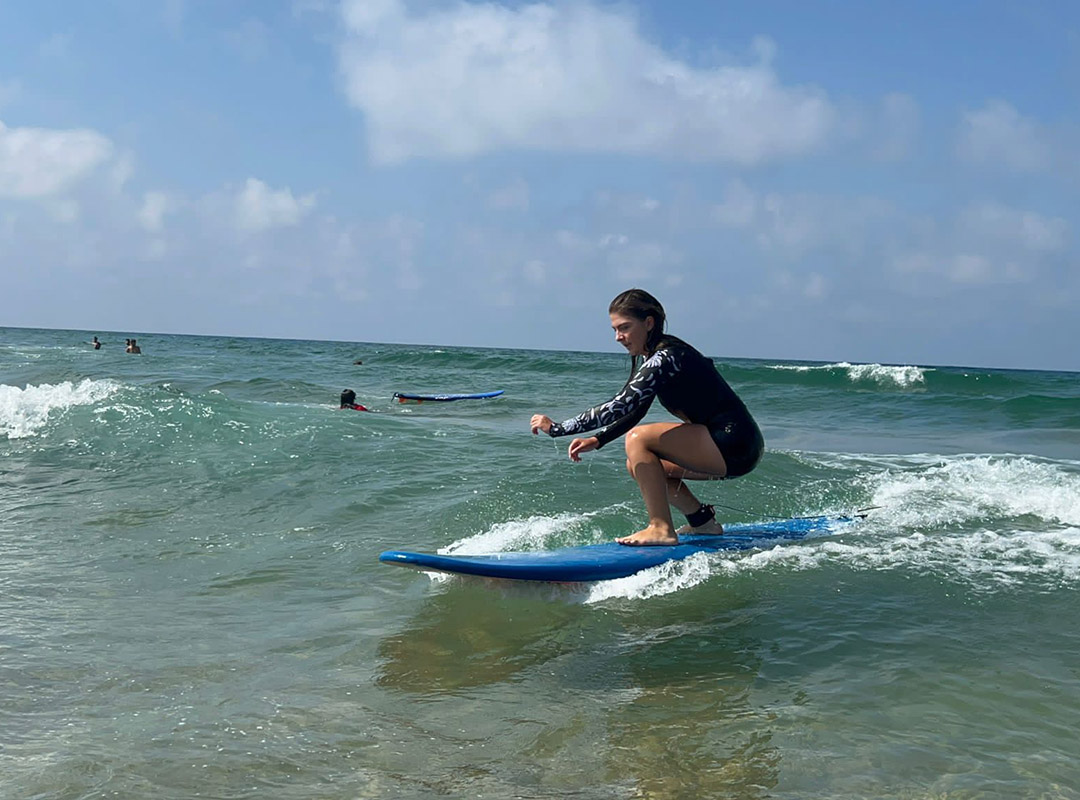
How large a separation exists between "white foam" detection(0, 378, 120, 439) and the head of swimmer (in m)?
9.46

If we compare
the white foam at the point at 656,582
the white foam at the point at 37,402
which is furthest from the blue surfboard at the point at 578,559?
the white foam at the point at 37,402

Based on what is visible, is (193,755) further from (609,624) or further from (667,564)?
(667,564)

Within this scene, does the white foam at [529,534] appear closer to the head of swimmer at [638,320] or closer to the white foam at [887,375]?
the head of swimmer at [638,320]

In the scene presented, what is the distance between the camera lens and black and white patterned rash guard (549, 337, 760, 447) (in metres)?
5.33

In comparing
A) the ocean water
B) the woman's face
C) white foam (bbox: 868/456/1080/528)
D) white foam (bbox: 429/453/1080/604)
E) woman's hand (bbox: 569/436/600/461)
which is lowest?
the ocean water

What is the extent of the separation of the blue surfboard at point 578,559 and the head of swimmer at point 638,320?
131cm

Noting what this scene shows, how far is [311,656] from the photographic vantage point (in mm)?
4312

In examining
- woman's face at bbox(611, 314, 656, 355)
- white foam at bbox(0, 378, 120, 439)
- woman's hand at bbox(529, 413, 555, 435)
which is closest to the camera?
woman's hand at bbox(529, 413, 555, 435)

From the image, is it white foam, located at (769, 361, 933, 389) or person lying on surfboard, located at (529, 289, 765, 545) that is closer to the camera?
person lying on surfboard, located at (529, 289, 765, 545)

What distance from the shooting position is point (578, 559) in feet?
18.0

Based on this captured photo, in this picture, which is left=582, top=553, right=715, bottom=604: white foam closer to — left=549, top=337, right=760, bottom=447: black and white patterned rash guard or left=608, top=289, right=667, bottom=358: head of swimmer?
left=549, top=337, right=760, bottom=447: black and white patterned rash guard

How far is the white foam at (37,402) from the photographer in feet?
39.4

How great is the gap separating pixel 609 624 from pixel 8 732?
2911 mm

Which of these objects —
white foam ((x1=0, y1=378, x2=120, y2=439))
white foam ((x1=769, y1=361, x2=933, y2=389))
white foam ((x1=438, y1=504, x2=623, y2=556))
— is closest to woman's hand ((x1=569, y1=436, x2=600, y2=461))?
white foam ((x1=438, y1=504, x2=623, y2=556))
